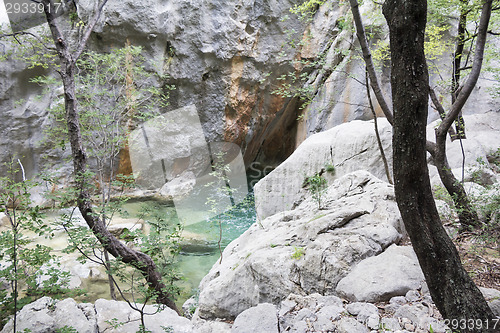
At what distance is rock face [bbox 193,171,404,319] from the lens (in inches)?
135

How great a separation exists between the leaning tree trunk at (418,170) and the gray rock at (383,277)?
29.9 inches

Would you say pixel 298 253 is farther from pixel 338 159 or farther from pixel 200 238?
pixel 200 238

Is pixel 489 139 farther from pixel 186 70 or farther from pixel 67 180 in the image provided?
pixel 67 180

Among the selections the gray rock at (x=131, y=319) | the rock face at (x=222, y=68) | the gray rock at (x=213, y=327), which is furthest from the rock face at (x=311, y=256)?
the rock face at (x=222, y=68)

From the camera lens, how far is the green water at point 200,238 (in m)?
7.10

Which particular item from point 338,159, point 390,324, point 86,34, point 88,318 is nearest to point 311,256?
point 390,324

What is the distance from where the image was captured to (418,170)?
2.05 m

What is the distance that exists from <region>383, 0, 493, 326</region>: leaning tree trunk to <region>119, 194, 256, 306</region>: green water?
473cm

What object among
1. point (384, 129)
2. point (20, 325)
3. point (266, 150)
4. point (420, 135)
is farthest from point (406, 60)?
point (266, 150)

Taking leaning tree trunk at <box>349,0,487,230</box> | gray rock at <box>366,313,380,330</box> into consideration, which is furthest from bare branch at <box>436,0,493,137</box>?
gray rock at <box>366,313,380,330</box>

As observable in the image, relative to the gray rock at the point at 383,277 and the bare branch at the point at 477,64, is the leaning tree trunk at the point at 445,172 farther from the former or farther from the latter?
the gray rock at the point at 383,277

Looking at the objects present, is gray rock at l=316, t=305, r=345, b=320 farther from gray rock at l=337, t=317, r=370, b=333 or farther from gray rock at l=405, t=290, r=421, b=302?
gray rock at l=405, t=290, r=421, b=302

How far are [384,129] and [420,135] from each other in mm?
5340

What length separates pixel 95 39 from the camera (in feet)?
37.3
